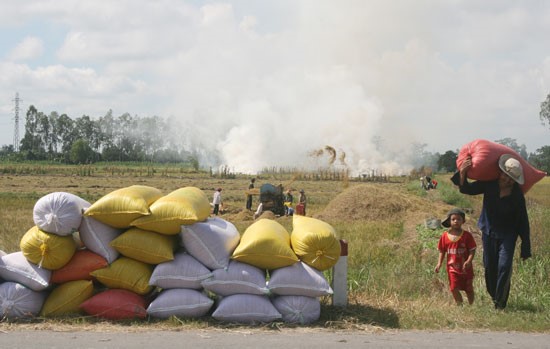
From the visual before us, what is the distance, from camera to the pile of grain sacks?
6.21m

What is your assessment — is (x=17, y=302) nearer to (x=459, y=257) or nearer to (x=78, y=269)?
(x=78, y=269)

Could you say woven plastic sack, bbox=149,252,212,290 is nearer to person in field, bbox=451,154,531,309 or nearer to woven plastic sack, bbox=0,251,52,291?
woven plastic sack, bbox=0,251,52,291

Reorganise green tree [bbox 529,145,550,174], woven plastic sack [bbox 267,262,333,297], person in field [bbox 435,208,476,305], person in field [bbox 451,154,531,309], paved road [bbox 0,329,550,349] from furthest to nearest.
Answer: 1. green tree [bbox 529,145,550,174]
2. person in field [bbox 435,208,476,305]
3. person in field [bbox 451,154,531,309]
4. woven plastic sack [bbox 267,262,333,297]
5. paved road [bbox 0,329,550,349]

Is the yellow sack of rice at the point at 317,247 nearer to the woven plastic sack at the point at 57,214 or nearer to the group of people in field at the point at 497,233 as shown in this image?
the group of people in field at the point at 497,233

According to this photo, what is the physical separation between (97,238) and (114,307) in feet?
2.54

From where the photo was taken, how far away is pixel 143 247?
636 centimetres

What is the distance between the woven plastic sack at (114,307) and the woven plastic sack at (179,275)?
0.95 ft

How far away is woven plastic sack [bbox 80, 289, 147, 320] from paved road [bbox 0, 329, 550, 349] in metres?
0.49

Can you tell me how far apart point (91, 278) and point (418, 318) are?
140 inches

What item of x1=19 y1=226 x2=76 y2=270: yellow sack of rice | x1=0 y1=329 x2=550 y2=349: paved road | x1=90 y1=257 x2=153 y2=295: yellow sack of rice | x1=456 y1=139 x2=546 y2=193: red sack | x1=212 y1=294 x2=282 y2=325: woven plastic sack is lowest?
x1=0 y1=329 x2=550 y2=349: paved road

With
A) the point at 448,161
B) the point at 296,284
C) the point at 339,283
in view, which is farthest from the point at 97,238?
the point at 448,161

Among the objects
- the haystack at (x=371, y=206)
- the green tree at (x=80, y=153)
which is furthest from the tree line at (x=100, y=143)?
the haystack at (x=371, y=206)

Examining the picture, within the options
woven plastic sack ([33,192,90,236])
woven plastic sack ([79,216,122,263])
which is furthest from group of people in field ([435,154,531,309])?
woven plastic sack ([33,192,90,236])

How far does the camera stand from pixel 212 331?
5844mm
